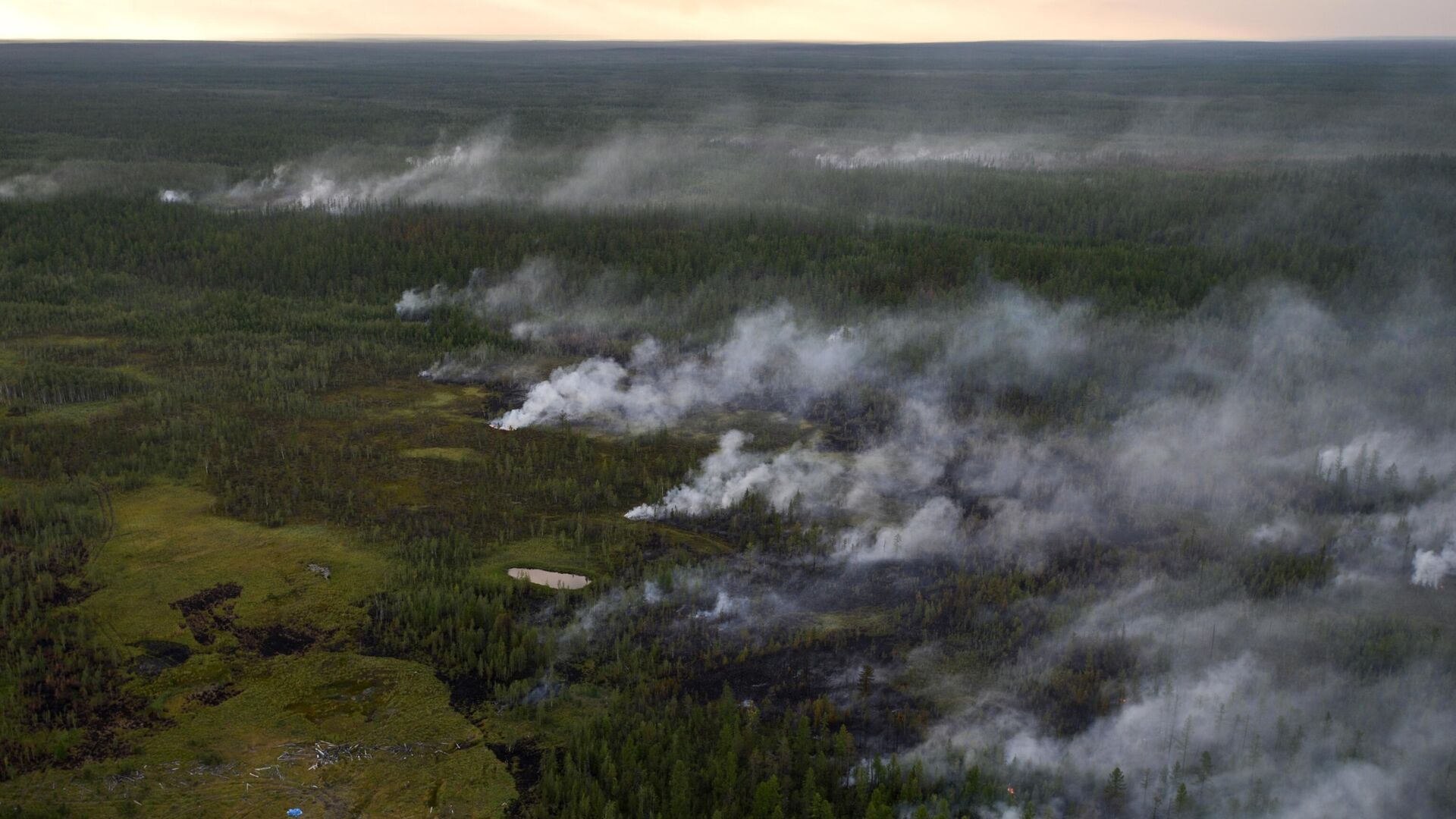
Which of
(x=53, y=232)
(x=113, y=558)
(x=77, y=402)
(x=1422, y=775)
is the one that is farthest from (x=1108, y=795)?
(x=53, y=232)

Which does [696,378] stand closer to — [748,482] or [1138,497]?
[748,482]

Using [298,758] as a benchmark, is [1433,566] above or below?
above

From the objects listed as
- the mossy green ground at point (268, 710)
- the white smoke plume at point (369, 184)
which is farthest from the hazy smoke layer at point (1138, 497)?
the white smoke plume at point (369, 184)

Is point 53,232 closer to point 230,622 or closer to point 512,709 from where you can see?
point 230,622

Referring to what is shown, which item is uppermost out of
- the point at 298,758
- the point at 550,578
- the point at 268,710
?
the point at 550,578

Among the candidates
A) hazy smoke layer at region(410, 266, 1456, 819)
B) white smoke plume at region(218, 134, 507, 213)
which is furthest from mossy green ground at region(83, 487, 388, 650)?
white smoke plume at region(218, 134, 507, 213)

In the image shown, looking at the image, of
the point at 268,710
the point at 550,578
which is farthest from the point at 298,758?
the point at 550,578

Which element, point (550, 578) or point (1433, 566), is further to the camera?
point (550, 578)
